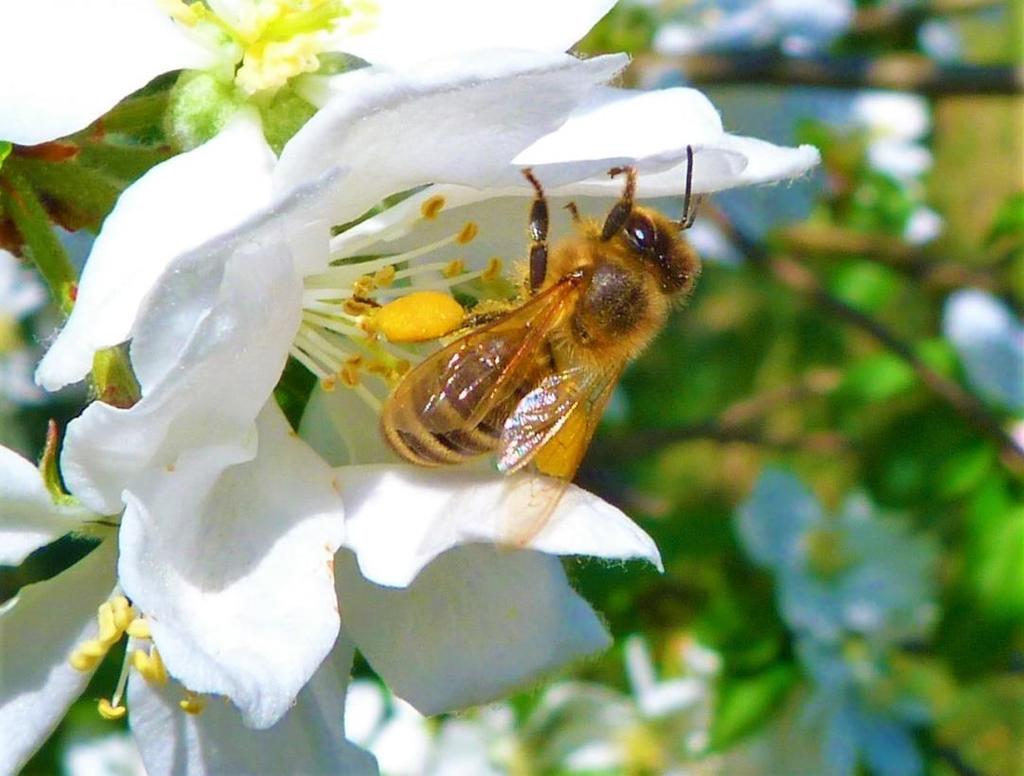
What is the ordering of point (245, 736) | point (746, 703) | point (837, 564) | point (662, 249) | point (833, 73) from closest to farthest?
point (245, 736) → point (662, 249) → point (746, 703) → point (833, 73) → point (837, 564)

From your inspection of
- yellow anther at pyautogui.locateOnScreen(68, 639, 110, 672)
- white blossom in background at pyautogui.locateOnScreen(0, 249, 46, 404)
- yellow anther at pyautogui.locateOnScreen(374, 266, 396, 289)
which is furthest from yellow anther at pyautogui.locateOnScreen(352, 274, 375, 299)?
white blossom in background at pyautogui.locateOnScreen(0, 249, 46, 404)

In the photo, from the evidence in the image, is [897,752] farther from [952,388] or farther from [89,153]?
[89,153]

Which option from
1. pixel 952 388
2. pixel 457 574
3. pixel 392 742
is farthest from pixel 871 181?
pixel 457 574

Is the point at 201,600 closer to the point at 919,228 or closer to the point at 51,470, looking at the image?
the point at 51,470

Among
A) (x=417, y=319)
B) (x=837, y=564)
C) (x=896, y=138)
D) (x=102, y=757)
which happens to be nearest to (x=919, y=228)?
(x=896, y=138)

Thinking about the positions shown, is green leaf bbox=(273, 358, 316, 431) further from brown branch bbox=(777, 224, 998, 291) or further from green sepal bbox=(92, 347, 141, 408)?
brown branch bbox=(777, 224, 998, 291)

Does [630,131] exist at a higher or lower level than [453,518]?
higher

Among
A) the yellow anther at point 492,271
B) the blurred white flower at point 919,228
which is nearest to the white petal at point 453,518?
the yellow anther at point 492,271
